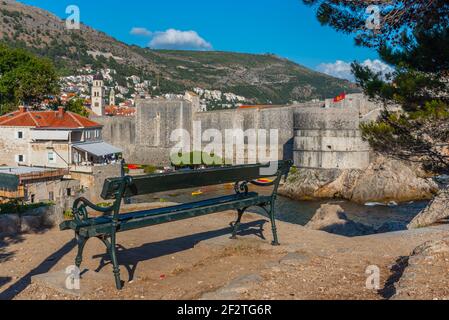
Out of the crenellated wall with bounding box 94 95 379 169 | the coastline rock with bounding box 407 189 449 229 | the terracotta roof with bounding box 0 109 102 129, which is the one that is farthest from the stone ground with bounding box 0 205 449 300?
the crenellated wall with bounding box 94 95 379 169

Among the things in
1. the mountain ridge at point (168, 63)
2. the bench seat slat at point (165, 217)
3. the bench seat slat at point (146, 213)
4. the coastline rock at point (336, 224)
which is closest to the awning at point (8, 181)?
the coastline rock at point (336, 224)

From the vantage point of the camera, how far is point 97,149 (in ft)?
85.1

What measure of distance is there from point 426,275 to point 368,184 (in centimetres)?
2201

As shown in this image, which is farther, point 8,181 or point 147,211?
point 8,181

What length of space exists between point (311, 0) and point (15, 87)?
80.6 ft

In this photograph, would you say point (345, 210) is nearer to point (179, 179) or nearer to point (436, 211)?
point (436, 211)

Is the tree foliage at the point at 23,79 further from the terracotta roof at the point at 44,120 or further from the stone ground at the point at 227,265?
the stone ground at the point at 227,265

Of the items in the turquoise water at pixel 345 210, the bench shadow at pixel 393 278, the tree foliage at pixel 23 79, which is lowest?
the turquoise water at pixel 345 210

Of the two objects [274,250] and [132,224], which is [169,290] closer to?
[132,224]

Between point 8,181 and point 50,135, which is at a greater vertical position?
point 50,135

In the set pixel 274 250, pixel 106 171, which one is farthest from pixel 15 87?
pixel 274 250

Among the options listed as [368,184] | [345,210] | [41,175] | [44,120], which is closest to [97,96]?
[44,120]

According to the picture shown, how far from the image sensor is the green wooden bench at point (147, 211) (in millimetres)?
4629

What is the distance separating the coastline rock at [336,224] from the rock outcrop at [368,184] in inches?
446
